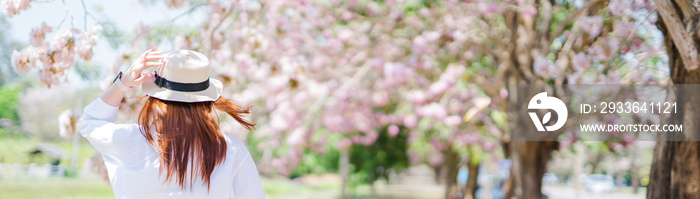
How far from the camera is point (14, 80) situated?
7.08 meters

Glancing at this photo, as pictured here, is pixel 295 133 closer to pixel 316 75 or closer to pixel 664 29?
pixel 316 75

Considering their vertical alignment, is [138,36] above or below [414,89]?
below

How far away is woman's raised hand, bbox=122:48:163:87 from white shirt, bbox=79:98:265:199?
12 centimetres

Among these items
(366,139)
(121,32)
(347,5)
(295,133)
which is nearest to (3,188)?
(366,139)

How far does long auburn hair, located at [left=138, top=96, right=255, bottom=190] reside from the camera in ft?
6.81

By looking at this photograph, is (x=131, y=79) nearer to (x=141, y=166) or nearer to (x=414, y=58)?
(x=141, y=166)

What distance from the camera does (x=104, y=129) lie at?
214 centimetres

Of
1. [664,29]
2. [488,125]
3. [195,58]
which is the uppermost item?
[488,125]

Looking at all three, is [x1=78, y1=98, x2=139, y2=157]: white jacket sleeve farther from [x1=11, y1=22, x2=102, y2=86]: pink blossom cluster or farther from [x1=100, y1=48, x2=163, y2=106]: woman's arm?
[x1=11, y1=22, x2=102, y2=86]: pink blossom cluster

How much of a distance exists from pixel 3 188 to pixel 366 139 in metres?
11.2

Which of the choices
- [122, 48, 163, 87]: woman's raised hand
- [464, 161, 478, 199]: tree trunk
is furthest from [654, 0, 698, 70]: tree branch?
[464, 161, 478, 199]: tree trunk

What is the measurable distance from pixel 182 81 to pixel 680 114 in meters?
3.68

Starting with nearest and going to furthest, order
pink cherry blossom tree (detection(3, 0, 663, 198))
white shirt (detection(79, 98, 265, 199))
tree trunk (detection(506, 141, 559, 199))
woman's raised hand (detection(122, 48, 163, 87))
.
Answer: white shirt (detection(79, 98, 265, 199)) → woman's raised hand (detection(122, 48, 163, 87)) → pink cherry blossom tree (detection(3, 0, 663, 198)) → tree trunk (detection(506, 141, 559, 199))

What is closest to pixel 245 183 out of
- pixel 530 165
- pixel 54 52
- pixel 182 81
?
pixel 182 81
